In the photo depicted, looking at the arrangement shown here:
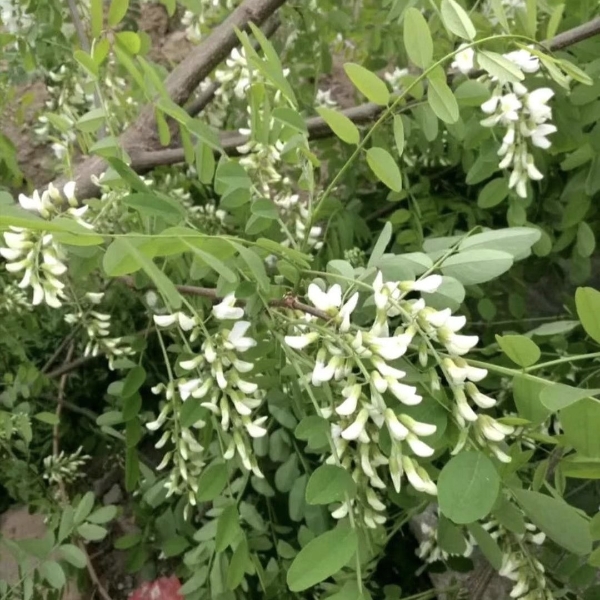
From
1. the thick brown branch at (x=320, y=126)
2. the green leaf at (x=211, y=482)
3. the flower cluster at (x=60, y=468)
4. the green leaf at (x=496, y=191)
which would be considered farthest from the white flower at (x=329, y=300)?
the flower cluster at (x=60, y=468)

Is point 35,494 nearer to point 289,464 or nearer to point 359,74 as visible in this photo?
point 289,464

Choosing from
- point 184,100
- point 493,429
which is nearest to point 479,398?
point 493,429

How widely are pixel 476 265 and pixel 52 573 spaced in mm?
614

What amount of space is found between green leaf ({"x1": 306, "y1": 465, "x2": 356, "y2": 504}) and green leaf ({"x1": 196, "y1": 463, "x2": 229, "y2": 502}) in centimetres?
17

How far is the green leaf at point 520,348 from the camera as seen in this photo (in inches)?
15.3

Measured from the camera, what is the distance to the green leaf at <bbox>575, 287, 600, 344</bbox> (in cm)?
37

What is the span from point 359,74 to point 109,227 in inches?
11.8

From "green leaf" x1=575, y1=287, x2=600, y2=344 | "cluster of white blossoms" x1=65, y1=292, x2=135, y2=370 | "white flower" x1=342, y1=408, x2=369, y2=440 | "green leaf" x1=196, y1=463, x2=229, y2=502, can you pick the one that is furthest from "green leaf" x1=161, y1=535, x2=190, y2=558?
"green leaf" x1=575, y1=287, x2=600, y2=344

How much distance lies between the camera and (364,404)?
0.41 m

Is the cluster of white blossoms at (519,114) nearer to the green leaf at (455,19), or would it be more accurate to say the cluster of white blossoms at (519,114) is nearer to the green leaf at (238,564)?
the green leaf at (455,19)

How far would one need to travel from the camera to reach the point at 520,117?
2.09ft

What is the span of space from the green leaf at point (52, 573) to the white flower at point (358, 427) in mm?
529

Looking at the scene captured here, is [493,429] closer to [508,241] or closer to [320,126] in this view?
[508,241]

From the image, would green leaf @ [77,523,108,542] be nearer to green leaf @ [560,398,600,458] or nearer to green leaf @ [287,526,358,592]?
green leaf @ [287,526,358,592]
